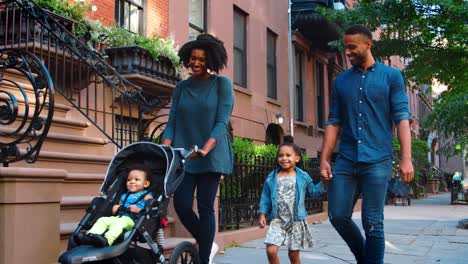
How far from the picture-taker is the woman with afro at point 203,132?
4262 millimetres

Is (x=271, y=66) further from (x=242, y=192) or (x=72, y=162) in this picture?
(x=72, y=162)

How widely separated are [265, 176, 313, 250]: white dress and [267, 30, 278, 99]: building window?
37.0ft

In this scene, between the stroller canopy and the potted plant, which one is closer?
the stroller canopy

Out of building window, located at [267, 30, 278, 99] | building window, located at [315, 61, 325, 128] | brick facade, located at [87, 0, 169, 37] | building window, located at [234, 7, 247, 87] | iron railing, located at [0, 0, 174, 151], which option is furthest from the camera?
building window, located at [315, 61, 325, 128]

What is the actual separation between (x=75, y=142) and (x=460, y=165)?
59.7 meters

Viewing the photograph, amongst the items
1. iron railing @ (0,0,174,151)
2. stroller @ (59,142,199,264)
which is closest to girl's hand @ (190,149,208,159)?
stroller @ (59,142,199,264)

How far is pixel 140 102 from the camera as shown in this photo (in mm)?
6828

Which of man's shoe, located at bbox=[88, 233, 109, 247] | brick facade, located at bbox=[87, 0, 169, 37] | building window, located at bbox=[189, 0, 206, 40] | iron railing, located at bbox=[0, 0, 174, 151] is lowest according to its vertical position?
man's shoe, located at bbox=[88, 233, 109, 247]

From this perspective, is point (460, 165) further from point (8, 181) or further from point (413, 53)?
point (8, 181)

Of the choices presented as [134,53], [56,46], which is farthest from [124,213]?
[134,53]

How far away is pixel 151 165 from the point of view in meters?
4.18

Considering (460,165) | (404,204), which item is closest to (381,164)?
(404,204)

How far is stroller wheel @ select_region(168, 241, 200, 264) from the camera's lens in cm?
389

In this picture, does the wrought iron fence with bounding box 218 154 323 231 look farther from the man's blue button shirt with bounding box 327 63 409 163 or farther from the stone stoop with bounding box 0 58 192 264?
the man's blue button shirt with bounding box 327 63 409 163
